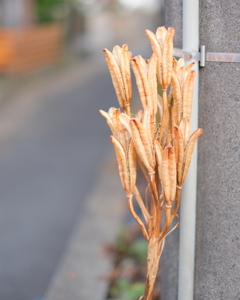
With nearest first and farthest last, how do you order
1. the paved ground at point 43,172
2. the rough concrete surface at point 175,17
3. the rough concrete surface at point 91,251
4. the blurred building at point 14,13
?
the rough concrete surface at point 175,17
the rough concrete surface at point 91,251
the paved ground at point 43,172
the blurred building at point 14,13

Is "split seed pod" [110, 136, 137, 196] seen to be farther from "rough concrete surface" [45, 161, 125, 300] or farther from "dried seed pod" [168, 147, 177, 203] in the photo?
"rough concrete surface" [45, 161, 125, 300]

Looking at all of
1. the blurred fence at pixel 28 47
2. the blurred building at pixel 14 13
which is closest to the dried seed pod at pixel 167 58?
the blurred fence at pixel 28 47

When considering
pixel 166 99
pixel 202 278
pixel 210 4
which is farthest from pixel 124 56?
pixel 202 278

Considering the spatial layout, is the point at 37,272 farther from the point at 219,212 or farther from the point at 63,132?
the point at 63,132

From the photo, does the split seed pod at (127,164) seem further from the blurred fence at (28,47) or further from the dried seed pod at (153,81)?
the blurred fence at (28,47)

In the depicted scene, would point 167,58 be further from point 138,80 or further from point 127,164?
point 127,164

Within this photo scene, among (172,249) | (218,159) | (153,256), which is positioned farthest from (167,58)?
(172,249)

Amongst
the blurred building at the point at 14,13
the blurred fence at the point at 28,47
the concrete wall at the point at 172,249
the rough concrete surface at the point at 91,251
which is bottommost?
the blurred fence at the point at 28,47
